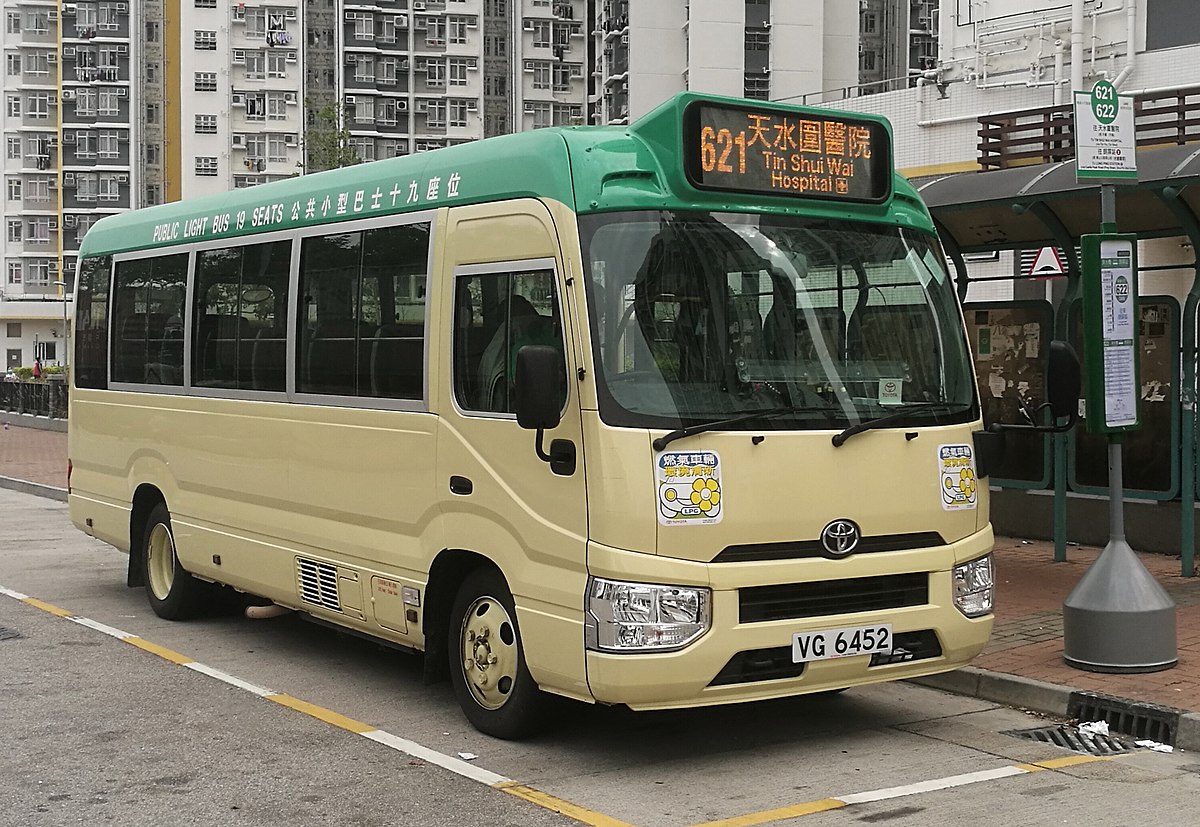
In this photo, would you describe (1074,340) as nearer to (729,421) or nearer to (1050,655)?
(1050,655)

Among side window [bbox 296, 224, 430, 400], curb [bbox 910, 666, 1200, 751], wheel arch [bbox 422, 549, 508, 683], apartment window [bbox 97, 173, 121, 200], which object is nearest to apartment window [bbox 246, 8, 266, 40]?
apartment window [bbox 97, 173, 121, 200]

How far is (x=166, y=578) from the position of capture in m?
10.6

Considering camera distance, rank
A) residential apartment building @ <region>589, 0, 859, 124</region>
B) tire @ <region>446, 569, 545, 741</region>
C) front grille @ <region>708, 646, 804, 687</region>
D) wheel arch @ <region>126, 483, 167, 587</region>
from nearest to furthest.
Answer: front grille @ <region>708, 646, 804, 687</region>, tire @ <region>446, 569, 545, 741</region>, wheel arch @ <region>126, 483, 167, 587</region>, residential apartment building @ <region>589, 0, 859, 124</region>

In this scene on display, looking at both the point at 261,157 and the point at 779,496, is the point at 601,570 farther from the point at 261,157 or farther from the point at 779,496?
the point at 261,157

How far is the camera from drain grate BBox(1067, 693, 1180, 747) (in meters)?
7.21

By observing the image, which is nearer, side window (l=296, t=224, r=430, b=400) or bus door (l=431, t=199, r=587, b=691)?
bus door (l=431, t=199, r=587, b=691)

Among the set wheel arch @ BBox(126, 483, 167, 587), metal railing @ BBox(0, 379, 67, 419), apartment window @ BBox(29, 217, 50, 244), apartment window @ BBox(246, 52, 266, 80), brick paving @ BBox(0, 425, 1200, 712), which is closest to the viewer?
brick paving @ BBox(0, 425, 1200, 712)

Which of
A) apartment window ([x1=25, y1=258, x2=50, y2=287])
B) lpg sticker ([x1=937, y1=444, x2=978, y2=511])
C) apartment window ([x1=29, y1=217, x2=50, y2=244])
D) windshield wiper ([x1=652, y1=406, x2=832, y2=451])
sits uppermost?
apartment window ([x1=29, y1=217, x2=50, y2=244])

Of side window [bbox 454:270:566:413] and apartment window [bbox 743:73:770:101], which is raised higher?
apartment window [bbox 743:73:770:101]

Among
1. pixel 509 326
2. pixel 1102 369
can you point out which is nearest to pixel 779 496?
pixel 509 326

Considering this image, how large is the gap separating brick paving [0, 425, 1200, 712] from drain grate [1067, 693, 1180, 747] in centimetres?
12

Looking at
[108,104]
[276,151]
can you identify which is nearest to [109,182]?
[108,104]

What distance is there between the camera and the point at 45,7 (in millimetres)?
95938

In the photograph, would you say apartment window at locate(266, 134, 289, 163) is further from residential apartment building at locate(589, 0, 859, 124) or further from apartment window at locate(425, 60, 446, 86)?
residential apartment building at locate(589, 0, 859, 124)
